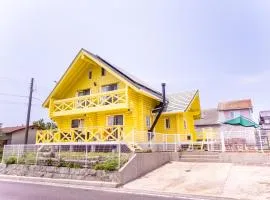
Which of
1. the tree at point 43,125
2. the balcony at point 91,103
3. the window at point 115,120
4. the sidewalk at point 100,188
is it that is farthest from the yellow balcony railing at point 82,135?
the tree at point 43,125

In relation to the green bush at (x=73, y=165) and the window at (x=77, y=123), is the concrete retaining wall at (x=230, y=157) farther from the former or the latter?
the window at (x=77, y=123)

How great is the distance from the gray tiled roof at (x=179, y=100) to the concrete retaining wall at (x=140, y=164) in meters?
4.34

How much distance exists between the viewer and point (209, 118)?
121ft

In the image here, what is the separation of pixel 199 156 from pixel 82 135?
851 centimetres

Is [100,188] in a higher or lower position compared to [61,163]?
lower

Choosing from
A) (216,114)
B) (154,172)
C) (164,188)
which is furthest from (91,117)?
(216,114)

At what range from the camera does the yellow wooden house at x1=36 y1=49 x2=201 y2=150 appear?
656 inches

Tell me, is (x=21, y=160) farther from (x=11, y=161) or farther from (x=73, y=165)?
(x=73, y=165)

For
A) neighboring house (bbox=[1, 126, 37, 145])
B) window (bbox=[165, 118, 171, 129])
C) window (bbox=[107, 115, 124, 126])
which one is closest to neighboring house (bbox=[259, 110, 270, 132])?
window (bbox=[165, 118, 171, 129])

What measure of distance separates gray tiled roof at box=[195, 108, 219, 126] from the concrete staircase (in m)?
20.4

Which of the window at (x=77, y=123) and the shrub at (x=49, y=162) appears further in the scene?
the window at (x=77, y=123)

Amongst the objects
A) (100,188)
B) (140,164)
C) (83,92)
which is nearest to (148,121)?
(140,164)

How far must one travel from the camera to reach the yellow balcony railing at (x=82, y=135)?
52.5ft

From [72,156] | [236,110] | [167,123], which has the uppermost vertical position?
[236,110]
